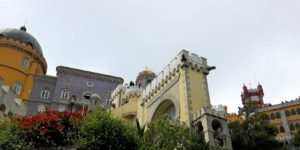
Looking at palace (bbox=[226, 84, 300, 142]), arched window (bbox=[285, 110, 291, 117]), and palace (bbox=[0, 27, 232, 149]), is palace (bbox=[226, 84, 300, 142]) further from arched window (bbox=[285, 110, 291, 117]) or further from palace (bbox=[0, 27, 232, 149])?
palace (bbox=[0, 27, 232, 149])

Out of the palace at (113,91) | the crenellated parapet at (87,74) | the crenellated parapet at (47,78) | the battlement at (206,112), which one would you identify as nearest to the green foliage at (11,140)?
the palace at (113,91)

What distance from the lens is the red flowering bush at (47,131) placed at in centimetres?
1550

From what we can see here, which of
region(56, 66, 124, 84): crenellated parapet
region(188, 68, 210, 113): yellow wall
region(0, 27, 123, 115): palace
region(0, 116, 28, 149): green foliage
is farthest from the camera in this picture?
region(56, 66, 124, 84): crenellated parapet

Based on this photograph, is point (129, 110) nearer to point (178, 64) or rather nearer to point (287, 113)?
point (178, 64)

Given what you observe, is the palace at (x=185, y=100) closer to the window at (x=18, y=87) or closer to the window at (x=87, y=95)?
the window at (x=87, y=95)

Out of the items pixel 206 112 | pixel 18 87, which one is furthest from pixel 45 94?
pixel 206 112

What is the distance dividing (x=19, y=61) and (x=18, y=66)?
844 millimetres

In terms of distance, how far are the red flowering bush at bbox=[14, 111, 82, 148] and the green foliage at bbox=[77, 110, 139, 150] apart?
37.5 inches

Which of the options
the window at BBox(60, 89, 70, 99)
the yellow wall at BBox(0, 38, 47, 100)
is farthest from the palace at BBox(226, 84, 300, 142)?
the yellow wall at BBox(0, 38, 47, 100)

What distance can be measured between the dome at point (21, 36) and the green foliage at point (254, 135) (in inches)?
1368

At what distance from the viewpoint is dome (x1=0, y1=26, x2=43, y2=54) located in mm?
44688

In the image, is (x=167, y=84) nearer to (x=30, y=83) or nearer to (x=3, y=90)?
(x=3, y=90)

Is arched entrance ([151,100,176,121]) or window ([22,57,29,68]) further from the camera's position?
window ([22,57,29,68])

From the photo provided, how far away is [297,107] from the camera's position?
49.2 m
